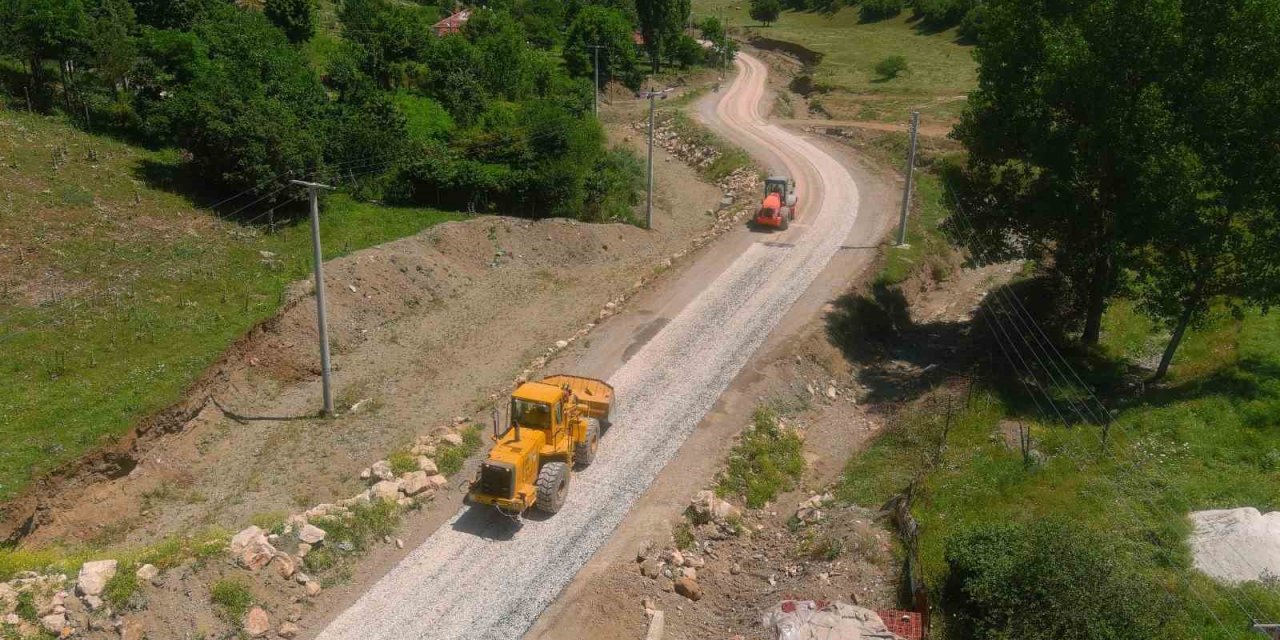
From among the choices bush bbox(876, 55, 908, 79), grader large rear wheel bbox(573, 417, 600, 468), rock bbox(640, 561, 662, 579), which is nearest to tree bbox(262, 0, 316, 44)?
bush bbox(876, 55, 908, 79)

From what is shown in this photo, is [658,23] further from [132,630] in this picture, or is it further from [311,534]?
[132,630]

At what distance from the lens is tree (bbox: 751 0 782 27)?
12450 centimetres

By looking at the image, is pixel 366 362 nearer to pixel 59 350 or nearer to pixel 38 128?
pixel 59 350

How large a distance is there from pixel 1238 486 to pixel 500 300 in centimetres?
2508

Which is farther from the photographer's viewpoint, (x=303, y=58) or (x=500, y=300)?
(x=303, y=58)

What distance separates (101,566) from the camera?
646 inches

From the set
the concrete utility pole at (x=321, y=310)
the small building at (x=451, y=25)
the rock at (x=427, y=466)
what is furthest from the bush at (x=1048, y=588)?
the small building at (x=451, y=25)

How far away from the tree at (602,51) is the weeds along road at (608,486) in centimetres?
4096

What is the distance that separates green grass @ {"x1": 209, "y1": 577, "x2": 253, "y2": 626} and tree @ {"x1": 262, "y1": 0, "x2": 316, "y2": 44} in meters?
56.3

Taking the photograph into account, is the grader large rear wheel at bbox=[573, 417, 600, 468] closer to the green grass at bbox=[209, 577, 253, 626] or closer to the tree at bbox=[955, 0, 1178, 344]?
the green grass at bbox=[209, 577, 253, 626]

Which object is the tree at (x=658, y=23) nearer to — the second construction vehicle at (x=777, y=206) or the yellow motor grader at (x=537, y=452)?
the second construction vehicle at (x=777, y=206)

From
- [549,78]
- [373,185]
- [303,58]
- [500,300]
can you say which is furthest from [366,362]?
[549,78]

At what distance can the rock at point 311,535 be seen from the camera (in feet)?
60.7

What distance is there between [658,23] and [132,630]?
3101 inches
